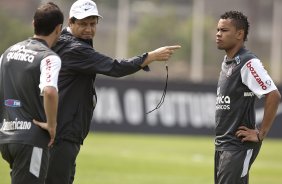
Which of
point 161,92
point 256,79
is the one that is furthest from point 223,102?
point 161,92

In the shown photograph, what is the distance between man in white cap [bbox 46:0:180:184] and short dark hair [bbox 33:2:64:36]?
32.0 inches

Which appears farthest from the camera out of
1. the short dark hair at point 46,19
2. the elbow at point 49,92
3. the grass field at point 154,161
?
the grass field at point 154,161

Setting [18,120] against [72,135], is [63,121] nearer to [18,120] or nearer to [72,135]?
[72,135]

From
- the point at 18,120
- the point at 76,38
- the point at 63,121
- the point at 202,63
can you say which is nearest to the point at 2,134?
the point at 18,120

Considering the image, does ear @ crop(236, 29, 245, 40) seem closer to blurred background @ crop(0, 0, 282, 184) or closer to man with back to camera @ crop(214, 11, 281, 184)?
man with back to camera @ crop(214, 11, 281, 184)

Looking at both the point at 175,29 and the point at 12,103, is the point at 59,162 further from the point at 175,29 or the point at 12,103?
the point at 175,29

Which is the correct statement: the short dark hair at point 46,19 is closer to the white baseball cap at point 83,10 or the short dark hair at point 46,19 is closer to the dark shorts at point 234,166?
the white baseball cap at point 83,10

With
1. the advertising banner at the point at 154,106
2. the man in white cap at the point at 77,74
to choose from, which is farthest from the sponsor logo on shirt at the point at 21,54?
the advertising banner at the point at 154,106

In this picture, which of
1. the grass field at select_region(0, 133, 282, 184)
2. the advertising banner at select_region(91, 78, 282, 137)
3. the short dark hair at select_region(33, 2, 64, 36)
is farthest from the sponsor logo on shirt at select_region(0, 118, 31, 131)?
the advertising banner at select_region(91, 78, 282, 137)

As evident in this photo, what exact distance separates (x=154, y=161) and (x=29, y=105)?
39.1ft

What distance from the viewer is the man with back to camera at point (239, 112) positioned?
849 cm

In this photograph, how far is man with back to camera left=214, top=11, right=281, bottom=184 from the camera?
27.9 ft

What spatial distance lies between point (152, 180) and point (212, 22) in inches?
686

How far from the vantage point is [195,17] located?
31.4 m
